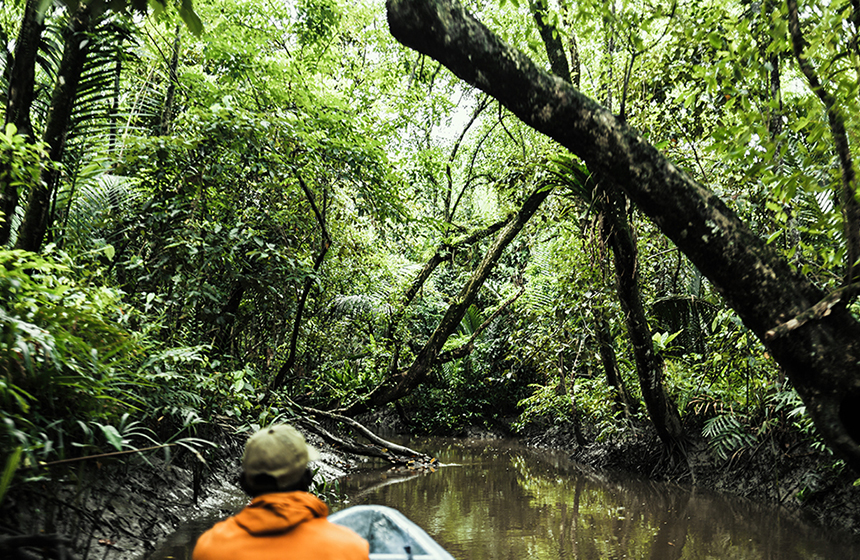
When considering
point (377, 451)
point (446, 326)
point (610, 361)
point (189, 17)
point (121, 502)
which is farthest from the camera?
point (446, 326)

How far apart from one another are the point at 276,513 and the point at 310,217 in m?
6.55

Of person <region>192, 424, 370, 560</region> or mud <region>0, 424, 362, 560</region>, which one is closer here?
person <region>192, 424, 370, 560</region>

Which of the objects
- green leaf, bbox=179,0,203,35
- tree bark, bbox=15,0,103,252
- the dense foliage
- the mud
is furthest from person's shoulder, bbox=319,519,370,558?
tree bark, bbox=15,0,103,252

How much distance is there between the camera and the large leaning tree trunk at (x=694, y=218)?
10.0 feet

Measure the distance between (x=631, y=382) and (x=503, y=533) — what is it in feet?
14.1

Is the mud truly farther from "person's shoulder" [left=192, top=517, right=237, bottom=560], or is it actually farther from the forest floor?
the forest floor

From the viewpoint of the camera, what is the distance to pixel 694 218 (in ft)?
11.5

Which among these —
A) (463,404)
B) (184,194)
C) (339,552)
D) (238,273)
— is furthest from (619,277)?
(463,404)

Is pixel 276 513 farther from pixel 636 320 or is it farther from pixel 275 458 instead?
pixel 636 320

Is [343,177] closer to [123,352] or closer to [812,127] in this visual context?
[123,352]

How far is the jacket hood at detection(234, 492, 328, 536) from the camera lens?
4.81ft

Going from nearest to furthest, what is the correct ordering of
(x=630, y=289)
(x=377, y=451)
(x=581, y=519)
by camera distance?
(x=581, y=519), (x=630, y=289), (x=377, y=451)

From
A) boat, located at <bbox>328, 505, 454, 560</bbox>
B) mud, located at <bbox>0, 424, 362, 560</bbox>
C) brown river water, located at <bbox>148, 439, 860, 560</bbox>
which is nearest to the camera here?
boat, located at <bbox>328, 505, 454, 560</bbox>

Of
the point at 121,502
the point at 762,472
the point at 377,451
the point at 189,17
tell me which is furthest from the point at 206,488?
the point at 762,472
